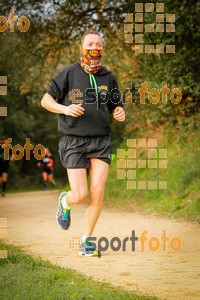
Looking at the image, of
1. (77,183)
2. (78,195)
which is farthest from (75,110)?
(78,195)

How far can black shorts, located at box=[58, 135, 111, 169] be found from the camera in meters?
5.48

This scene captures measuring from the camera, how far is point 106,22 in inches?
480

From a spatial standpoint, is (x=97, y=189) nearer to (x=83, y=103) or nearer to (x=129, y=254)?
(x=129, y=254)

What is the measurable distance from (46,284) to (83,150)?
174 cm

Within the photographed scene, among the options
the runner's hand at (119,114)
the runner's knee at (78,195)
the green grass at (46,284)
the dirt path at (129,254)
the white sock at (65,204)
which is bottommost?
the dirt path at (129,254)

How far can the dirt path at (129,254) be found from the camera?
429 centimetres

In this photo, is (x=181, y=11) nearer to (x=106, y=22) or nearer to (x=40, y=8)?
(x=106, y=22)

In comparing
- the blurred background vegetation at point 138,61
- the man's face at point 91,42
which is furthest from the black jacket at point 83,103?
the blurred background vegetation at point 138,61

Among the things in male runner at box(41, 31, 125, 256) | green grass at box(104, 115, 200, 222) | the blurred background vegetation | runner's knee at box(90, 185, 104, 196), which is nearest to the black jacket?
male runner at box(41, 31, 125, 256)

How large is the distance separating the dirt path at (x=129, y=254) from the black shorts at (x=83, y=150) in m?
1.07

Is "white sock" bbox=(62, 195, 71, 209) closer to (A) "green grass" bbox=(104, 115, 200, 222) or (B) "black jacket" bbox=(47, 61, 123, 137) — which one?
(B) "black jacket" bbox=(47, 61, 123, 137)

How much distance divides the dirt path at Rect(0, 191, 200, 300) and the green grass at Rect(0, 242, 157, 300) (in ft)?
0.85

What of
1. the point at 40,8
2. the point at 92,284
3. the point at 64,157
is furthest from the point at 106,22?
the point at 92,284

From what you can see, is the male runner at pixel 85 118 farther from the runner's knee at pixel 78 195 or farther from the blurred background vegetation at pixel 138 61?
the blurred background vegetation at pixel 138 61
